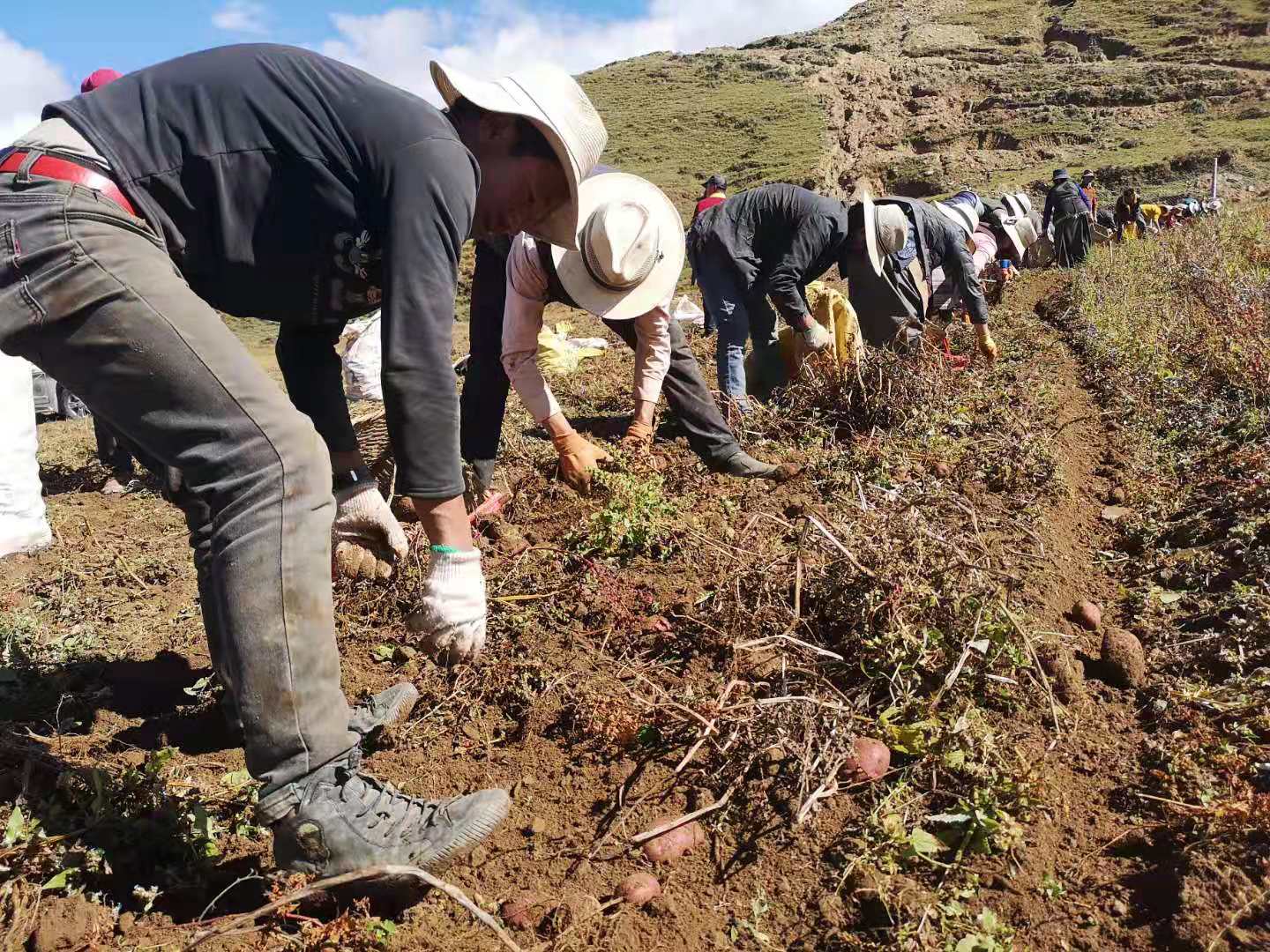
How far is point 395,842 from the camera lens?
1.63m

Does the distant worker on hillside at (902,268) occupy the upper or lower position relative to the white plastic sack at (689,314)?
upper

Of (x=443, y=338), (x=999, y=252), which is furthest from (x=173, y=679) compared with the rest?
(x=999, y=252)

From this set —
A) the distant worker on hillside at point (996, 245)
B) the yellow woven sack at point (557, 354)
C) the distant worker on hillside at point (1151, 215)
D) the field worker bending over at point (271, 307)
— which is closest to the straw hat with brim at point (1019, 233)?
the distant worker on hillside at point (996, 245)

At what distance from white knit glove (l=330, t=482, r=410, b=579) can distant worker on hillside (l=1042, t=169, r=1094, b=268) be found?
1033 centimetres

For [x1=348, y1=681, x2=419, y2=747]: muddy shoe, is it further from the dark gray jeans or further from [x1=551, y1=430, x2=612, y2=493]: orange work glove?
[x1=551, y1=430, x2=612, y2=493]: orange work glove

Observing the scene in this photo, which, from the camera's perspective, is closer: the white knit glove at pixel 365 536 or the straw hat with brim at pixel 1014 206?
the white knit glove at pixel 365 536

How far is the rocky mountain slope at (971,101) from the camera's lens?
24281mm

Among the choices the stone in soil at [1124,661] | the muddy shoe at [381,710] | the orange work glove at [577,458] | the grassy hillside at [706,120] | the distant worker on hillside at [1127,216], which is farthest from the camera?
the grassy hillside at [706,120]

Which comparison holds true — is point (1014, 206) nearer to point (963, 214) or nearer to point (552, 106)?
point (963, 214)

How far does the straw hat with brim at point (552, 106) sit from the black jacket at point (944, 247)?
4066 mm

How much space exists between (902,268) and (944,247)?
37cm

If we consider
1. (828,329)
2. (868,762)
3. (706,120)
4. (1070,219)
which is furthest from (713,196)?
(706,120)

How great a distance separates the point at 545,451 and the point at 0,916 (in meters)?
3.03

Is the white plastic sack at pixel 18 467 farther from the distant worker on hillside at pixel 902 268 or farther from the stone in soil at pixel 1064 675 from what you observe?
the distant worker on hillside at pixel 902 268
